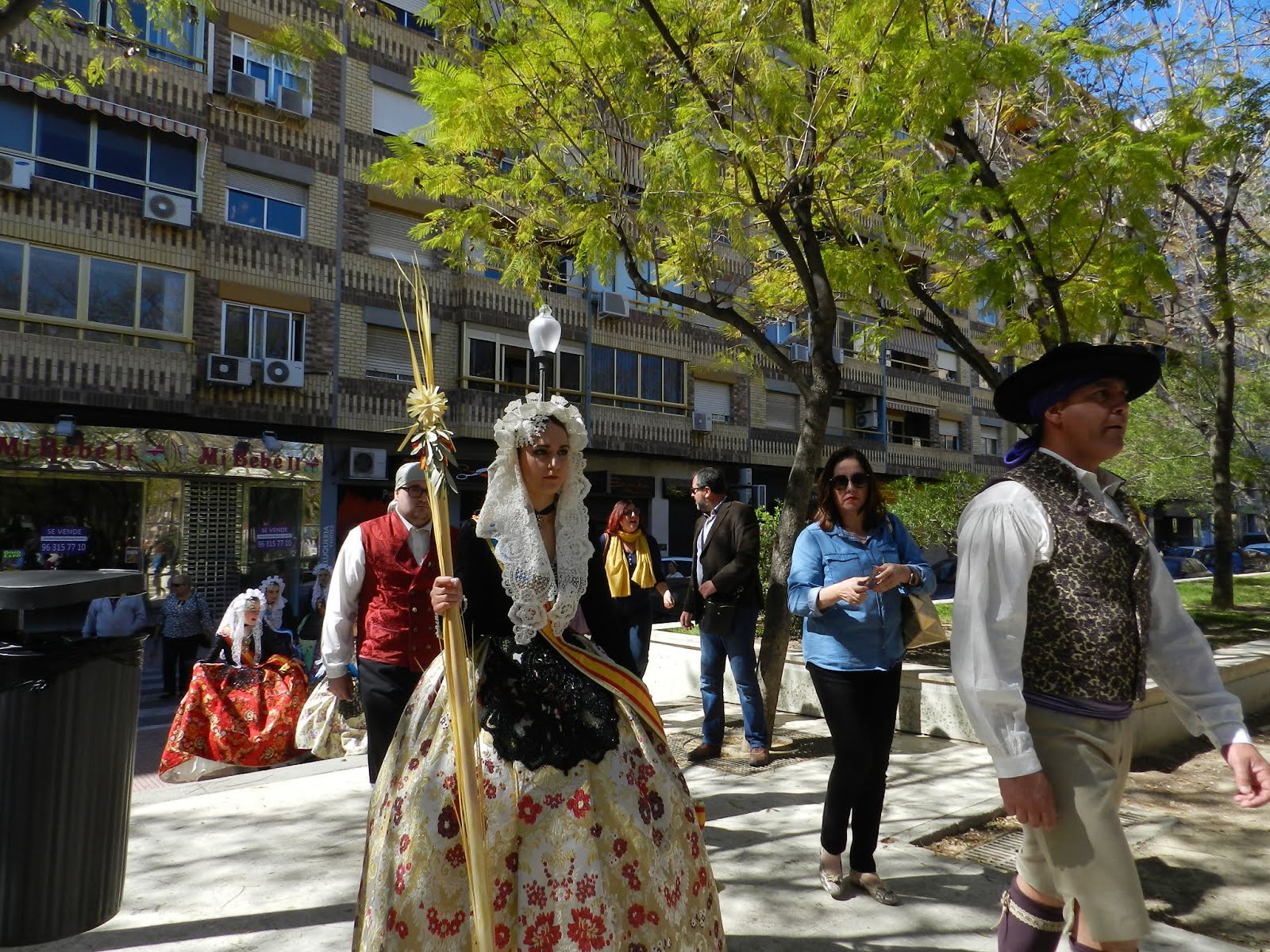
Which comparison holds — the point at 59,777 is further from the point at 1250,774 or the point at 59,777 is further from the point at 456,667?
the point at 1250,774

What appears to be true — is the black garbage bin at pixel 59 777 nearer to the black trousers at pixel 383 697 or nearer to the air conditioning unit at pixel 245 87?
the black trousers at pixel 383 697

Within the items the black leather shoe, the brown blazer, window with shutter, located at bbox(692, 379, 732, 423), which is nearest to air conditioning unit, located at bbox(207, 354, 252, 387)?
window with shutter, located at bbox(692, 379, 732, 423)

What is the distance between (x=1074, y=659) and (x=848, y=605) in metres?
1.34

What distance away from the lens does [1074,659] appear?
233 cm

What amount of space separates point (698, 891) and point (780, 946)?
870mm

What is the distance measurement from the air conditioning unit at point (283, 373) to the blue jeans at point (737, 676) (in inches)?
555

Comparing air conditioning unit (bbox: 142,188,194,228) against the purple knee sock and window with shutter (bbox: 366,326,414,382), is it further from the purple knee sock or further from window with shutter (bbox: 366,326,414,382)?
the purple knee sock

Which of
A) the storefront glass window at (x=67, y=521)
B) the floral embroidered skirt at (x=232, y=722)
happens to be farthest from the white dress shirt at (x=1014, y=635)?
the storefront glass window at (x=67, y=521)

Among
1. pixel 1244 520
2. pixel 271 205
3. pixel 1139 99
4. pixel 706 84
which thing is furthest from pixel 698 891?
pixel 1244 520

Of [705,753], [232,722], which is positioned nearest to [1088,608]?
[705,753]

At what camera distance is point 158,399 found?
54.9ft

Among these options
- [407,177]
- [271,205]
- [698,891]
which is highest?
[271,205]

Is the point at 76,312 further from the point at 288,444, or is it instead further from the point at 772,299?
the point at 772,299

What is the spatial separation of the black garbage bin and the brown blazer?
3600 millimetres
